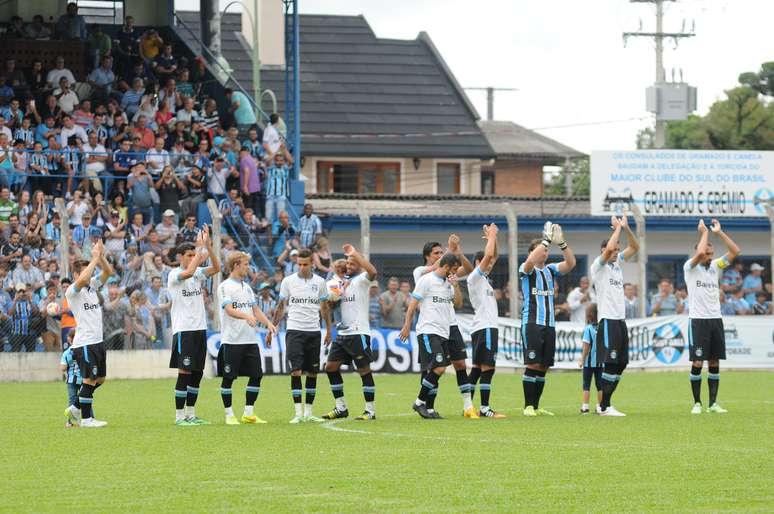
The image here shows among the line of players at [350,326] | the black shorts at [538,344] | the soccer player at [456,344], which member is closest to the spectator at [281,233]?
the line of players at [350,326]

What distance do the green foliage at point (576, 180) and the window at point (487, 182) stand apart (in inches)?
189

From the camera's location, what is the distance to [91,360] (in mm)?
16219

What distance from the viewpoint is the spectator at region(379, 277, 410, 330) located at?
2906cm

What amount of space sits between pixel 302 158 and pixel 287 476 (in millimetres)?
38755

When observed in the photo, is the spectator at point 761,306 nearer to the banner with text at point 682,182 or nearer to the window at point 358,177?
the banner with text at point 682,182

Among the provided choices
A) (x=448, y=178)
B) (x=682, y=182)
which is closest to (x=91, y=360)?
(x=682, y=182)

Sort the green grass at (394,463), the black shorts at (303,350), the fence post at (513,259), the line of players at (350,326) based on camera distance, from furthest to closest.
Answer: the fence post at (513,259) < the black shorts at (303,350) < the line of players at (350,326) < the green grass at (394,463)

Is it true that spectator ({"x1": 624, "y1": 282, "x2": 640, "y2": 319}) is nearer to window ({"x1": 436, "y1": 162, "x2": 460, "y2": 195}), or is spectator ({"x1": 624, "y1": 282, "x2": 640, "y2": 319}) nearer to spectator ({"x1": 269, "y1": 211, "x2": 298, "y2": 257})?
spectator ({"x1": 269, "y1": 211, "x2": 298, "y2": 257})

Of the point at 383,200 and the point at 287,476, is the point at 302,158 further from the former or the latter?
the point at 287,476

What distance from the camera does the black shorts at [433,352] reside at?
16.8m

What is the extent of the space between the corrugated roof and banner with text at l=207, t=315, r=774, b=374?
29.5m

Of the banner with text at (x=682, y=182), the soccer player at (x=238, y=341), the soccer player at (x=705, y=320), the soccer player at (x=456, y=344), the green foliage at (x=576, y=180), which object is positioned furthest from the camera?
the green foliage at (x=576, y=180)

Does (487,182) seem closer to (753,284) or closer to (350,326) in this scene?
(753,284)

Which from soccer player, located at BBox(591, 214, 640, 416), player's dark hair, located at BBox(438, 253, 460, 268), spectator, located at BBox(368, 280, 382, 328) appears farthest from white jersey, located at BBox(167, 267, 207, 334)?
spectator, located at BBox(368, 280, 382, 328)
